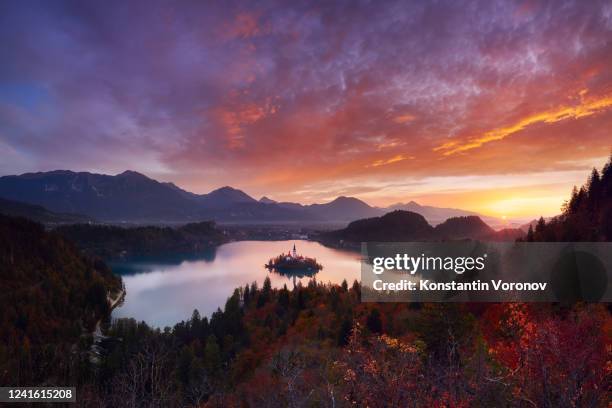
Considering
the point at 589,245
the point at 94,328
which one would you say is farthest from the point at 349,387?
the point at 94,328

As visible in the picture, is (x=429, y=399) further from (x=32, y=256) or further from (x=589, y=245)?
(x=32, y=256)

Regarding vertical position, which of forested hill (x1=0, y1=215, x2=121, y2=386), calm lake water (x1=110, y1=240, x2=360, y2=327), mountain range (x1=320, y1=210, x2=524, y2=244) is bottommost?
calm lake water (x1=110, y1=240, x2=360, y2=327)

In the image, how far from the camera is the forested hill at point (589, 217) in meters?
29.1

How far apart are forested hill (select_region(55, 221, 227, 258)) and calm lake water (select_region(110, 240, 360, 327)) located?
14.6 meters

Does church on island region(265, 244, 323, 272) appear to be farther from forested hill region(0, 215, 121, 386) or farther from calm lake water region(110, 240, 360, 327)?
forested hill region(0, 215, 121, 386)

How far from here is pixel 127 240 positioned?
14550cm

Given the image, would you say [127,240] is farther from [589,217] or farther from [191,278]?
[589,217]

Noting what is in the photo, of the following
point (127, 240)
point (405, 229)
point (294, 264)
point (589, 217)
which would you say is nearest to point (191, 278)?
point (294, 264)

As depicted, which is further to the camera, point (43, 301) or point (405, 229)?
point (405, 229)

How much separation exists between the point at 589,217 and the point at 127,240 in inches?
5894

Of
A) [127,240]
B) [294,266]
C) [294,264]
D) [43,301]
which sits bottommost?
[294,266]

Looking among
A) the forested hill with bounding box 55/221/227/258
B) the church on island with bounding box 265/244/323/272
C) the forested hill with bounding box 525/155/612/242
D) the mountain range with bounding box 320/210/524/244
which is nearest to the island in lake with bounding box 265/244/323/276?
the church on island with bounding box 265/244/323/272

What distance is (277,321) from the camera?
140 ft

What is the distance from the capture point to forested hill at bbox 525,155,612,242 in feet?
95.4
